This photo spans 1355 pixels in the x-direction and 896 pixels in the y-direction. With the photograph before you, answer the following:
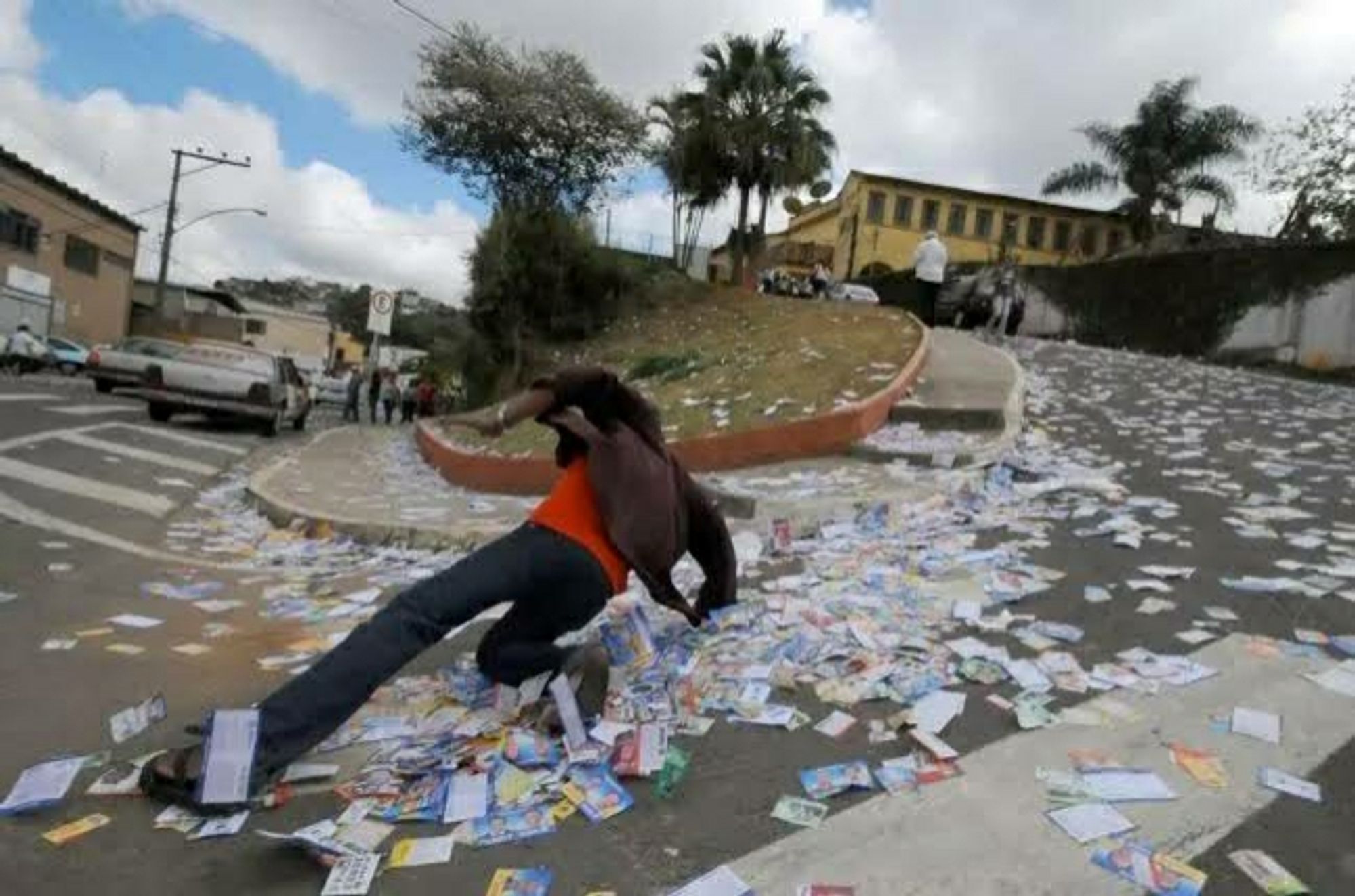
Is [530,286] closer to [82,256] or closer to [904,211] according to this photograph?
[82,256]

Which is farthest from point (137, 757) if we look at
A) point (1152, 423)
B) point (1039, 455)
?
point (1152, 423)

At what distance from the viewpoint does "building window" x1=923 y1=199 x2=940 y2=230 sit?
48250mm

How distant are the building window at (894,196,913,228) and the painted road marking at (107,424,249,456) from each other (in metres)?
40.8

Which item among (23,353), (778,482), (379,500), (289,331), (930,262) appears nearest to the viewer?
(778,482)

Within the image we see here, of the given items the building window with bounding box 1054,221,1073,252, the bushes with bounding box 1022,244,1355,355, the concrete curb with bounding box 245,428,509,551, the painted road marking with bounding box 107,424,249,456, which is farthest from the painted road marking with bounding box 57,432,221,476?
the building window with bounding box 1054,221,1073,252

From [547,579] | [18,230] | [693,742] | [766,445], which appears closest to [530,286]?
[766,445]

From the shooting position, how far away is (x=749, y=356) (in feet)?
40.1

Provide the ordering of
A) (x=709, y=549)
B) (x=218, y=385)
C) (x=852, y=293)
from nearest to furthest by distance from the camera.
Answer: (x=709, y=549)
(x=218, y=385)
(x=852, y=293)

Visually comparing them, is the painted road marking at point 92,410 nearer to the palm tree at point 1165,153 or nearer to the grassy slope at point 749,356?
the grassy slope at point 749,356

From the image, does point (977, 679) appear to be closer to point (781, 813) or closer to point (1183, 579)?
point (781, 813)

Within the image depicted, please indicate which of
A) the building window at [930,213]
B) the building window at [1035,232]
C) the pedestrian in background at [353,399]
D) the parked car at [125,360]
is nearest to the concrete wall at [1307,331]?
the parked car at [125,360]

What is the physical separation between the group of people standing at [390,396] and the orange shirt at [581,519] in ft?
65.2

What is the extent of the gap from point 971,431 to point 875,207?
1653 inches

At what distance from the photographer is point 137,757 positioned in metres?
3.14
